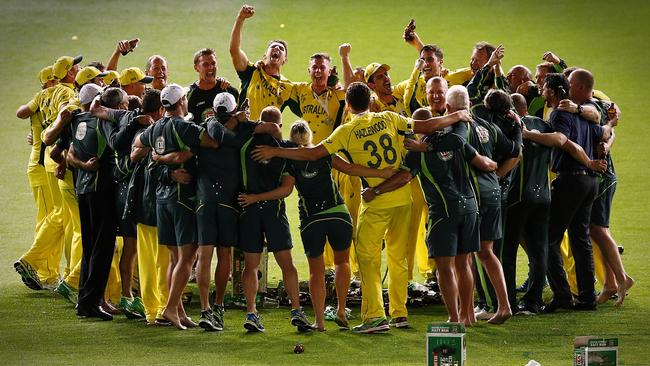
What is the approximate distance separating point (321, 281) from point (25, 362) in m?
2.18

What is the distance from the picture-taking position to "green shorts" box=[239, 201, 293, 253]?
1005 cm

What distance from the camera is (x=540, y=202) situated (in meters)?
10.7

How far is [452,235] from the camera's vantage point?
32.7 feet

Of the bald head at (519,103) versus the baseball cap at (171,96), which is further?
the bald head at (519,103)

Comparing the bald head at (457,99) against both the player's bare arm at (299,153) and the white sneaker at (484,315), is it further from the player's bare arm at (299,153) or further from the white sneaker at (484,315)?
the white sneaker at (484,315)

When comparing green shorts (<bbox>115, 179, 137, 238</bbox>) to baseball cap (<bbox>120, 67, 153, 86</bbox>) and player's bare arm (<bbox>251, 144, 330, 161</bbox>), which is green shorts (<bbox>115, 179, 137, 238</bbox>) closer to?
baseball cap (<bbox>120, 67, 153, 86</bbox>)

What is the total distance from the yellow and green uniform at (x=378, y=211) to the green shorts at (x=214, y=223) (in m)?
0.88

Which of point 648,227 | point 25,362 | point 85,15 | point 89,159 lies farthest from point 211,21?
point 25,362

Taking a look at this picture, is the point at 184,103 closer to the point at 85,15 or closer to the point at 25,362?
the point at 25,362

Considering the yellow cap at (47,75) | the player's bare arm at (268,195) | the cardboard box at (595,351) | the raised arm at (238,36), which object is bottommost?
the cardboard box at (595,351)

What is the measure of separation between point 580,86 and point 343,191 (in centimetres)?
210

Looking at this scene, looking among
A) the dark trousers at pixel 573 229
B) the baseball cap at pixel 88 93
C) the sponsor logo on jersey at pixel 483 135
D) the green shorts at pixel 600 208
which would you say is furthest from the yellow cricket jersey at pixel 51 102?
the green shorts at pixel 600 208

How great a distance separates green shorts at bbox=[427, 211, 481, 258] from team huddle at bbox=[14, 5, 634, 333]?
1 centimetres

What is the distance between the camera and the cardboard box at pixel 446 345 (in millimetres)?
7914
